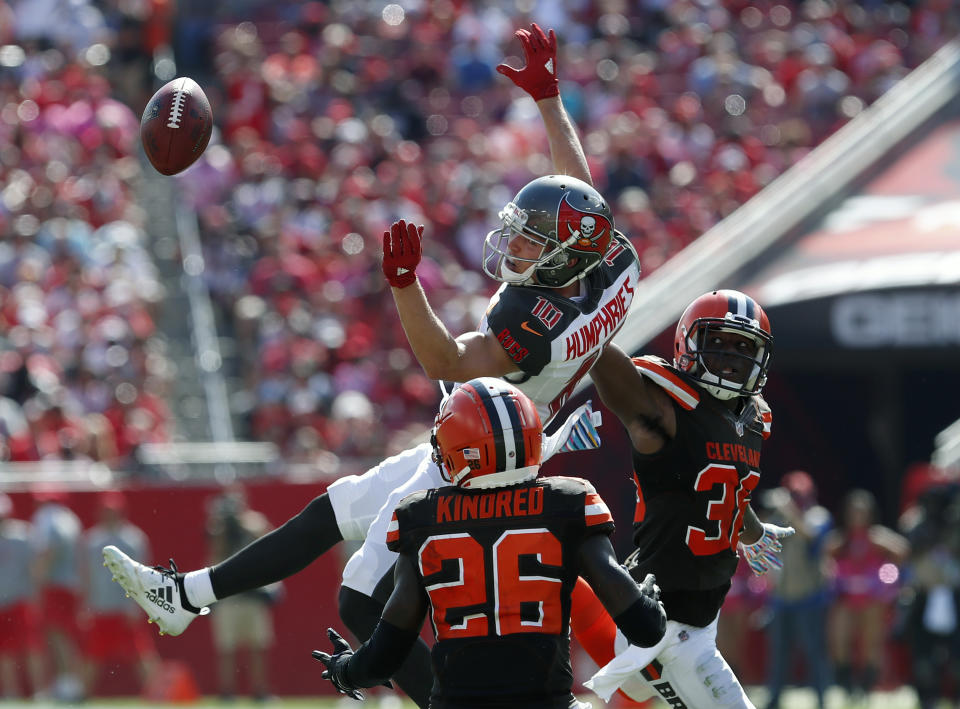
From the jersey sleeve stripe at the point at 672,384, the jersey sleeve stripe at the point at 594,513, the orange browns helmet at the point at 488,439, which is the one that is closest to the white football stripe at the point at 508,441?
the orange browns helmet at the point at 488,439

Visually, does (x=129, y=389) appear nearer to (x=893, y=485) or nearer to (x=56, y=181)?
(x=56, y=181)

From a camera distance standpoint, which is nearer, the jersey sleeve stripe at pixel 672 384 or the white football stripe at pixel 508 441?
the white football stripe at pixel 508 441

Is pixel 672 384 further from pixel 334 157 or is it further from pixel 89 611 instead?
pixel 334 157

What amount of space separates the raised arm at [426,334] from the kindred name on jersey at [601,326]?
209mm

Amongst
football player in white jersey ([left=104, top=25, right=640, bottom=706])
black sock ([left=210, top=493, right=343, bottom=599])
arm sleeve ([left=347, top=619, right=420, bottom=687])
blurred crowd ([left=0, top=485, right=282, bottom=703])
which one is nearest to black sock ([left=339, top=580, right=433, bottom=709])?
football player in white jersey ([left=104, top=25, right=640, bottom=706])

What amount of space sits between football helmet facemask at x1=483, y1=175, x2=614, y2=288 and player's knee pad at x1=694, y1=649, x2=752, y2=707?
1.30 meters

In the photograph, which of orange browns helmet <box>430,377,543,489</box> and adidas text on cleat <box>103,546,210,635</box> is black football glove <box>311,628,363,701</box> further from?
adidas text on cleat <box>103,546,210,635</box>

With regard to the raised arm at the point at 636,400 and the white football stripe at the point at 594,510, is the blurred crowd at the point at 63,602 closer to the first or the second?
the raised arm at the point at 636,400

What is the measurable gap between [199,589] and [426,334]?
1.25 meters

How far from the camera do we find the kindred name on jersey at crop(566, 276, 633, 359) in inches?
210

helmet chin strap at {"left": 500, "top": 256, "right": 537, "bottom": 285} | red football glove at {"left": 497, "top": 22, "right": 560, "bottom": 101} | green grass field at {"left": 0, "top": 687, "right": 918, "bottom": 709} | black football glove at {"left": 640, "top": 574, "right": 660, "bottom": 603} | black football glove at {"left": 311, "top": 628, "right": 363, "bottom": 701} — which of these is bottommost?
green grass field at {"left": 0, "top": 687, "right": 918, "bottom": 709}

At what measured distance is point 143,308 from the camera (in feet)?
47.6

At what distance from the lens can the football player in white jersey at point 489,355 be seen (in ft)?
17.2

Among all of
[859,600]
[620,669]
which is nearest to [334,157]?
[859,600]
